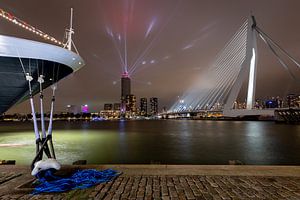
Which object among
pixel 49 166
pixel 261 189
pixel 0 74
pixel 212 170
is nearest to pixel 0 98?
pixel 0 74

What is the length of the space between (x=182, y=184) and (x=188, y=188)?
29 cm

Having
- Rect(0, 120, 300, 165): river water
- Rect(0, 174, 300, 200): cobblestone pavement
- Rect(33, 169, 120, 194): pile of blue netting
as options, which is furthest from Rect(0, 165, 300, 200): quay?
Rect(0, 120, 300, 165): river water

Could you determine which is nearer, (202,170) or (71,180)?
(71,180)

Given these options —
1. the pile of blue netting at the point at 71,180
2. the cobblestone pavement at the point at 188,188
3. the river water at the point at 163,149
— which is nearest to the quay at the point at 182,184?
the cobblestone pavement at the point at 188,188

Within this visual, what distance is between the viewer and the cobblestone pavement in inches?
180

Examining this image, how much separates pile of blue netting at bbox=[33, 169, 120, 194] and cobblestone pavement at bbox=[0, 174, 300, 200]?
0.22m

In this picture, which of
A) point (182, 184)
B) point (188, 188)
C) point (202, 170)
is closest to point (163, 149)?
point (202, 170)

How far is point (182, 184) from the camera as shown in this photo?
17.4ft

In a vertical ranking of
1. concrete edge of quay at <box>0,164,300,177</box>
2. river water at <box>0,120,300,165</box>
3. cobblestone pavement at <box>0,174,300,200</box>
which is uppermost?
concrete edge of quay at <box>0,164,300,177</box>

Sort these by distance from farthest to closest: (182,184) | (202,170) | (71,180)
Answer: (202,170) < (71,180) < (182,184)

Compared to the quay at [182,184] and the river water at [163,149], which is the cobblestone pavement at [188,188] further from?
the river water at [163,149]

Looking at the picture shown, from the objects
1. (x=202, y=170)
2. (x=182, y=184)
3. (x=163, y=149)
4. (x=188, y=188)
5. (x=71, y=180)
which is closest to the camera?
(x=188, y=188)

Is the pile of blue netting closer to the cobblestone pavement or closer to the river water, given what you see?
the cobblestone pavement

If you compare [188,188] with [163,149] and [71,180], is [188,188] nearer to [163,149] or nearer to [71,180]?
[71,180]
